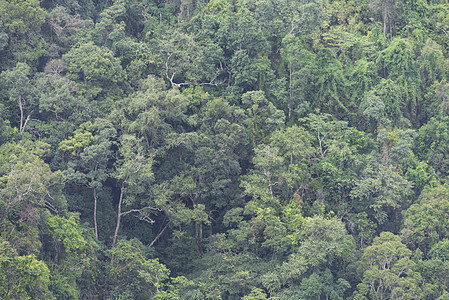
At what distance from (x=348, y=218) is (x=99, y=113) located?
964 centimetres

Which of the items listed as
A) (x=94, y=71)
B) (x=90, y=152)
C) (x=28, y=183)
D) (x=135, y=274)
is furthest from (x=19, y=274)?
(x=94, y=71)

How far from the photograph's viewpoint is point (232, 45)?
3138 cm

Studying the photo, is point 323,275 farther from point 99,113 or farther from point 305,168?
point 99,113

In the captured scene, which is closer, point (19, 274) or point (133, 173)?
point (19, 274)

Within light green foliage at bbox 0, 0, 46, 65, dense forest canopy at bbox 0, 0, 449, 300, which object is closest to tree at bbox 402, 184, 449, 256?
dense forest canopy at bbox 0, 0, 449, 300

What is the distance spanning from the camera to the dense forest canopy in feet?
86.6

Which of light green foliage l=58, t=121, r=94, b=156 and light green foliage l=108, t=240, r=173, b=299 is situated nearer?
light green foliage l=108, t=240, r=173, b=299

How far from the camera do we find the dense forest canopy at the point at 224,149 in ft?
86.6

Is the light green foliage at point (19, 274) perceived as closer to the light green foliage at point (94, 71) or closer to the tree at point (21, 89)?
the tree at point (21, 89)

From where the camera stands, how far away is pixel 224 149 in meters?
28.9

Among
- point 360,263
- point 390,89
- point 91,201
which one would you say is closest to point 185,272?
point 91,201

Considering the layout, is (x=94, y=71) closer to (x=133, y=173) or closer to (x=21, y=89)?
(x=21, y=89)

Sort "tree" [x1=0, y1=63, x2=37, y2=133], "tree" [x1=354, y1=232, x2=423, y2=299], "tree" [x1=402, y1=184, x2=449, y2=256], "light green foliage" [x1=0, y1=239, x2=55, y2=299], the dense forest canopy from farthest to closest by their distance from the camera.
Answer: "tree" [x1=0, y1=63, x2=37, y2=133], "tree" [x1=402, y1=184, x2=449, y2=256], the dense forest canopy, "tree" [x1=354, y1=232, x2=423, y2=299], "light green foliage" [x1=0, y1=239, x2=55, y2=299]

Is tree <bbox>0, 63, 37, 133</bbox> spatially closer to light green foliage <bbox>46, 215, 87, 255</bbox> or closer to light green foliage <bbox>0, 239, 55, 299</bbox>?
light green foliage <bbox>46, 215, 87, 255</bbox>
